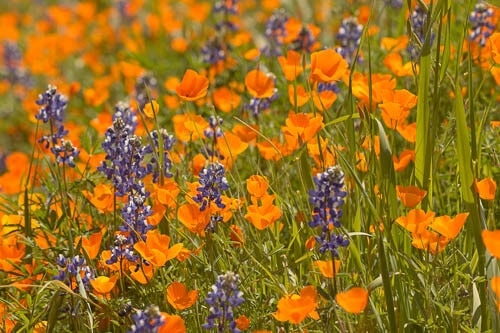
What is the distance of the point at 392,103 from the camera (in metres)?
2.46

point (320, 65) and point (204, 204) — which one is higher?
point (320, 65)

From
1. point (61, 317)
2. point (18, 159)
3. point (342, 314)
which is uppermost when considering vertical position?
point (18, 159)

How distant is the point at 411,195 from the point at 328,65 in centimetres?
59

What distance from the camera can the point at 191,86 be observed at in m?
2.71

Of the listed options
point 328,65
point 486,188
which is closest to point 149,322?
point 486,188

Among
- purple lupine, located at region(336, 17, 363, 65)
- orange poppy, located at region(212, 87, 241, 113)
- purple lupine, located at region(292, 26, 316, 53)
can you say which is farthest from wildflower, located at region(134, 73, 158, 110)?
purple lupine, located at region(336, 17, 363, 65)

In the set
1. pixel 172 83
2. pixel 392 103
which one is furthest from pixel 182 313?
pixel 172 83

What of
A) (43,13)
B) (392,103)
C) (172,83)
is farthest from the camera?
(43,13)

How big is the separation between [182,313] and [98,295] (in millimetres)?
258

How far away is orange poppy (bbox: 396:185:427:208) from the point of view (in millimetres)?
2264

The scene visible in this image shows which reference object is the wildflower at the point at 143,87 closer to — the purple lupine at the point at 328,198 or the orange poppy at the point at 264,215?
the orange poppy at the point at 264,215

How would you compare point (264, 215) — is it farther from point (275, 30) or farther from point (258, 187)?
point (275, 30)

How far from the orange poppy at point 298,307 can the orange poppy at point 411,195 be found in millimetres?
339

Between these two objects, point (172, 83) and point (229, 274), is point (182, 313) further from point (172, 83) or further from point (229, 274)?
point (172, 83)
